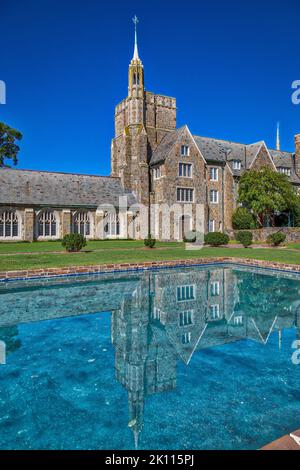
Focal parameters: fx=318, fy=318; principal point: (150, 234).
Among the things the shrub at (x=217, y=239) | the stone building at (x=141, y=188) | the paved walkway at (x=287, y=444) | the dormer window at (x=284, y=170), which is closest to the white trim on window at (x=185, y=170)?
the stone building at (x=141, y=188)

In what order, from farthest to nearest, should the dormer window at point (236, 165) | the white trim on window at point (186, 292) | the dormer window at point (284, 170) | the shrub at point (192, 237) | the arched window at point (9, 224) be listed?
the dormer window at point (284, 170), the dormer window at point (236, 165), the shrub at point (192, 237), the arched window at point (9, 224), the white trim on window at point (186, 292)

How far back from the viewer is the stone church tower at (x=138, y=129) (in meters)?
37.5

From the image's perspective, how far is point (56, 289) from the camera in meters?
12.6

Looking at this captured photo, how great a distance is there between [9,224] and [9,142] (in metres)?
20.2

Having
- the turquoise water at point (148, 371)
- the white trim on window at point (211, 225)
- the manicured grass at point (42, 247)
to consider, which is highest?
the white trim on window at point (211, 225)

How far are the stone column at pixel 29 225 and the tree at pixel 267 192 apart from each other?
77.5ft

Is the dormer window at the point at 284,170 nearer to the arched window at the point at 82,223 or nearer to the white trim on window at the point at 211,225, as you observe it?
the white trim on window at the point at 211,225

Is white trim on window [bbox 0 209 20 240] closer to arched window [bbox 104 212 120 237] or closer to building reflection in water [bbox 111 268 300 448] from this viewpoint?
arched window [bbox 104 212 120 237]

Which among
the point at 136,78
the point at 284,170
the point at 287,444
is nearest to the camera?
the point at 287,444

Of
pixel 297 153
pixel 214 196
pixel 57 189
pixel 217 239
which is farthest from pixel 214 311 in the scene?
pixel 297 153

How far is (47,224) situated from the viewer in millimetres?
32969

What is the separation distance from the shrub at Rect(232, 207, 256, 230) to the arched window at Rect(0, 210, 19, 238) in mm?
24170

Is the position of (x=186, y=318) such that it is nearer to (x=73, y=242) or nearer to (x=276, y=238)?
(x=73, y=242)
